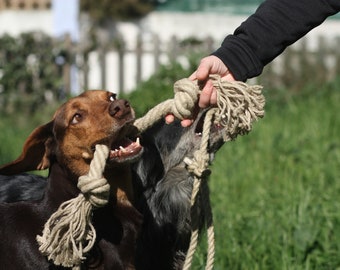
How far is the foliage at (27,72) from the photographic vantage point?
12.6 meters

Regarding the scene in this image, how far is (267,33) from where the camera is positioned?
3.50m

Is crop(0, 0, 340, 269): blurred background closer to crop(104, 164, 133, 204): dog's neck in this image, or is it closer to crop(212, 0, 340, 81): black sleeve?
crop(104, 164, 133, 204): dog's neck

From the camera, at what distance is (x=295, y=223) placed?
5340mm

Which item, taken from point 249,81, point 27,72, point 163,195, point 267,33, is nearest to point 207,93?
point 267,33

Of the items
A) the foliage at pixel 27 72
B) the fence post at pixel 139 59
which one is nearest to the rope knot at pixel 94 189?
the foliage at pixel 27 72

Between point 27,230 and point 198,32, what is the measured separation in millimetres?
13624

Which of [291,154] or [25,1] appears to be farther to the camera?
[25,1]

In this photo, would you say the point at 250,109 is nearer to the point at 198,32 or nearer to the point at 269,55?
the point at 269,55

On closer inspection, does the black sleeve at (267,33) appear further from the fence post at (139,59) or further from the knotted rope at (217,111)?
the fence post at (139,59)

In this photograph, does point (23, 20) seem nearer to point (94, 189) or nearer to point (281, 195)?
point (281, 195)

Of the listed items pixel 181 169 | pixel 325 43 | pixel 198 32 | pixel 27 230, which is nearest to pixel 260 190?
pixel 181 169

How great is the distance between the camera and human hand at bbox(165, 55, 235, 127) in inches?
137

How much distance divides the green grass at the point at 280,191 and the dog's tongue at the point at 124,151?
1.32m

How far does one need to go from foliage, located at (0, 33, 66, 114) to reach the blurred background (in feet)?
0.05
